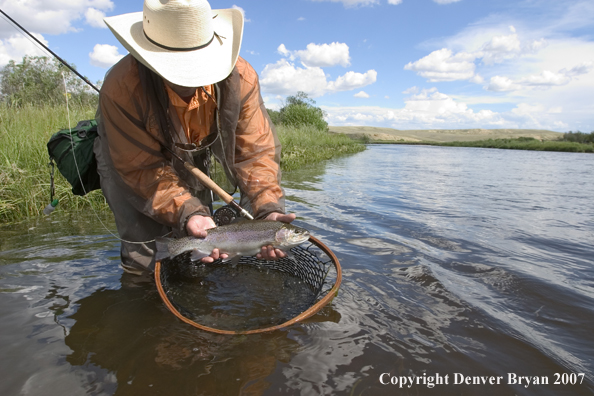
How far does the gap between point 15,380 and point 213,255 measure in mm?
1377

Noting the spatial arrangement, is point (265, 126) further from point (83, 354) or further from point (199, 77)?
point (83, 354)

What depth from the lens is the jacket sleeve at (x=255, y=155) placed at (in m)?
3.14

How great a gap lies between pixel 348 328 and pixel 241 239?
3.55 ft

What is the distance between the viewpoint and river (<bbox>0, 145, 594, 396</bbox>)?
7.27ft

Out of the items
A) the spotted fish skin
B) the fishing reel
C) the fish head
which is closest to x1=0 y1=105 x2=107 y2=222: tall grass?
the fishing reel

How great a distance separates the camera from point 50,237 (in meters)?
4.71

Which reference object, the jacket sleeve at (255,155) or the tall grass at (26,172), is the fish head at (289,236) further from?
the tall grass at (26,172)

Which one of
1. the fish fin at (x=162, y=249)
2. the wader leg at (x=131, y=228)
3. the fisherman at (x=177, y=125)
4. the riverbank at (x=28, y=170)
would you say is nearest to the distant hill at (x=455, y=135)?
the riverbank at (x=28, y=170)

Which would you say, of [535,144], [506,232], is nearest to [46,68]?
[506,232]

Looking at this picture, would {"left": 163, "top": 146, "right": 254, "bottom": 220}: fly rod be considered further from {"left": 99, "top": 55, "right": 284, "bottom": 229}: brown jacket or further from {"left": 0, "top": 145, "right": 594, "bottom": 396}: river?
{"left": 0, "top": 145, "right": 594, "bottom": 396}: river

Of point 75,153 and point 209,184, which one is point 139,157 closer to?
point 209,184

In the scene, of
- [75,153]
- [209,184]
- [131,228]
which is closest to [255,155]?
[209,184]

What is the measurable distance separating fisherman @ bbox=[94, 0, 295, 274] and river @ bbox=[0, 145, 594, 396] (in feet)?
2.16

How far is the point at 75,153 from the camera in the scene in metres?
3.29
